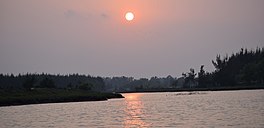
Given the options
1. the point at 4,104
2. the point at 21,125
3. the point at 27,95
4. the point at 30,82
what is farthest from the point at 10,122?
the point at 30,82

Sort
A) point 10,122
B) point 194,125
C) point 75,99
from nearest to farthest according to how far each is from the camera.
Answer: point 194,125 < point 10,122 < point 75,99

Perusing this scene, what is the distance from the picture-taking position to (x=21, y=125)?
61.2 meters

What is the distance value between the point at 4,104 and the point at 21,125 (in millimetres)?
56330

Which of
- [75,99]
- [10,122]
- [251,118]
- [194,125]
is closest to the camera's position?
[194,125]

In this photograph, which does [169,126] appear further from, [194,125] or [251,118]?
[251,118]

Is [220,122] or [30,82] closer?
[220,122]

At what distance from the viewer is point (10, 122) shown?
65.7m

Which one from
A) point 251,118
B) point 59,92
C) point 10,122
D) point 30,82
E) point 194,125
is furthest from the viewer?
point 30,82

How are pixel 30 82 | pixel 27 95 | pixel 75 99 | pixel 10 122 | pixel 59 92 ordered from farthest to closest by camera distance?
pixel 30 82 < pixel 59 92 < pixel 75 99 < pixel 27 95 < pixel 10 122

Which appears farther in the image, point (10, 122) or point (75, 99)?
point (75, 99)

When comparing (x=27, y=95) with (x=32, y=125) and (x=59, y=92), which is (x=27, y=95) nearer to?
(x=59, y=92)

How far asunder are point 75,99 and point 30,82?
1639 inches

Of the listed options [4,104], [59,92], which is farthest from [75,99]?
[4,104]

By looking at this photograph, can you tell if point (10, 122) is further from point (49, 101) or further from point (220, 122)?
point (49, 101)
